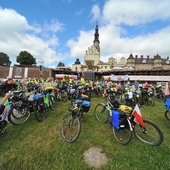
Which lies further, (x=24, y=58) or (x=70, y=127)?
(x=24, y=58)

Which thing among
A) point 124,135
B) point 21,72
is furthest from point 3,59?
point 124,135

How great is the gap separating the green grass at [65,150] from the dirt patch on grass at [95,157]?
89mm

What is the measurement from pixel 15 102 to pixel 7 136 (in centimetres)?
105

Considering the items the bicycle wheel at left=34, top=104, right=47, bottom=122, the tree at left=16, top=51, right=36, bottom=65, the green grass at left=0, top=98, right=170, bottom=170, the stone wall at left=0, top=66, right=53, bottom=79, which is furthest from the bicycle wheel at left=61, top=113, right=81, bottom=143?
the tree at left=16, top=51, right=36, bottom=65

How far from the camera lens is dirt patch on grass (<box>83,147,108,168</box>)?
2.52 m

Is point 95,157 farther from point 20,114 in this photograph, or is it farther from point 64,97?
point 64,97

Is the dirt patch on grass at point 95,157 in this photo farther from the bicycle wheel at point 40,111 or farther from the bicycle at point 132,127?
the bicycle wheel at point 40,111

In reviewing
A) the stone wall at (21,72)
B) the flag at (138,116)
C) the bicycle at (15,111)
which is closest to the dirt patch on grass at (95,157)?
the flag at (138,116)

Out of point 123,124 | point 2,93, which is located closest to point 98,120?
point 123,124

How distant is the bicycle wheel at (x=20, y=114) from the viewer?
410cm

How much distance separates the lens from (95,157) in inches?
106

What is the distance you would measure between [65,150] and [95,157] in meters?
0.73

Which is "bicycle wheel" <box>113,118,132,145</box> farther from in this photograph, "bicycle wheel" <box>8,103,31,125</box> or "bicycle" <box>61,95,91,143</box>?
"bicycle wheel" <box>8,103,31,125</box>

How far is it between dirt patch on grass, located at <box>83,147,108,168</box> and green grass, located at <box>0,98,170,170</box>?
0.09 metres
